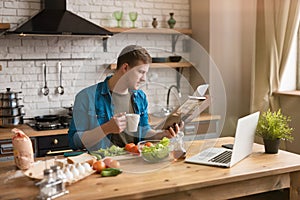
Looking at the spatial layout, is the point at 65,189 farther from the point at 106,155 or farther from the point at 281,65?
the point at 281,65

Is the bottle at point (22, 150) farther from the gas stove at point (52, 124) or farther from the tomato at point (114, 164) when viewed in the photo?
the gas stove at point (52, 124)

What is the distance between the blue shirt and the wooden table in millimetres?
476

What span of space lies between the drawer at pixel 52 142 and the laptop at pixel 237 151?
1.51 meters

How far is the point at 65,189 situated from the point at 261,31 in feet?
10.0

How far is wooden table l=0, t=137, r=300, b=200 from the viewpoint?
1.84 meters

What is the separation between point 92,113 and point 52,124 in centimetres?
109

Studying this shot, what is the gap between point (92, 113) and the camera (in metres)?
2.71

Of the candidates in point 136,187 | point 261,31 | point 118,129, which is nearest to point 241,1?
point 261,31

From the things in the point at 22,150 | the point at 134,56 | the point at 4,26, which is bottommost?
the point at 22,150

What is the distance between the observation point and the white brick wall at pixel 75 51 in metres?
3.98

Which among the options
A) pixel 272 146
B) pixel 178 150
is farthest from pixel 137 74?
pixel 272 146

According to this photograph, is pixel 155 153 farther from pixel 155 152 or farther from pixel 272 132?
pixel 272 132

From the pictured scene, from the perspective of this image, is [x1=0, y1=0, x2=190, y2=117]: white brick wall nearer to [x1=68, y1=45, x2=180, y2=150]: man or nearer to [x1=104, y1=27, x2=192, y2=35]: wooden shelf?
[x1=104, y1=27, x2=192, y2=35]: wooden shelf

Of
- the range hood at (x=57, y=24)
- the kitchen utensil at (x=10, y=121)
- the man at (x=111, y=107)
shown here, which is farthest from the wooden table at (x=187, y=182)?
the range hood at (x=57, y=24)
